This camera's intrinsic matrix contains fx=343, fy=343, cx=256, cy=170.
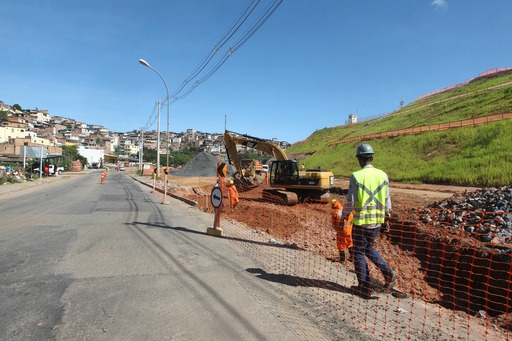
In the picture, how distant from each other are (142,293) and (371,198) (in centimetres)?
313

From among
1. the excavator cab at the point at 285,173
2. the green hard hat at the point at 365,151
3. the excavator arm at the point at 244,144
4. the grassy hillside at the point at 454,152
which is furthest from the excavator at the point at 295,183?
the green hard hat at the point at 365,151

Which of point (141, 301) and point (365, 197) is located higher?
point (365, 197)

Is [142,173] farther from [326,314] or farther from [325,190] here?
[326,314]

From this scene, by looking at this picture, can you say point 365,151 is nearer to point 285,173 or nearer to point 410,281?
point 410,281

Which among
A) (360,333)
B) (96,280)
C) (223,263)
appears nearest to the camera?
(360,333)

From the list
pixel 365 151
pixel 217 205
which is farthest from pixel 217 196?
pixel 365 151

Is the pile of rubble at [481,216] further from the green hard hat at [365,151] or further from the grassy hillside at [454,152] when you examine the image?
the grassy hillside at [454,152]

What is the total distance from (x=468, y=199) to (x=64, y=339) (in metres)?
11.2

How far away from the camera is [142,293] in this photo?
4.32 meters

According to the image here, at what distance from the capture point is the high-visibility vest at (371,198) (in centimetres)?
433

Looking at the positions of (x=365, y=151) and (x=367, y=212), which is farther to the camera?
(x=365, y=151)

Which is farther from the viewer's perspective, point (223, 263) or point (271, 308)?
point (223, 263)

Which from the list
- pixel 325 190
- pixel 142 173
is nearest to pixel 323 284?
pixel 325 190

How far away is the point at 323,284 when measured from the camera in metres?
5.04
